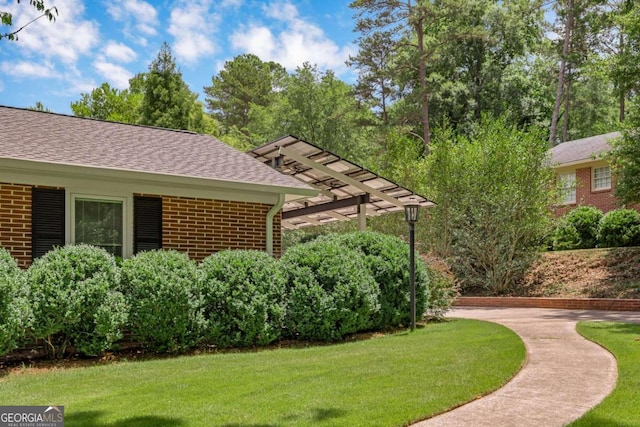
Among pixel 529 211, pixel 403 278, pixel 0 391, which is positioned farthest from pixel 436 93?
pixel 0 391

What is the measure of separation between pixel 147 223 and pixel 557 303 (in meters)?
10.7

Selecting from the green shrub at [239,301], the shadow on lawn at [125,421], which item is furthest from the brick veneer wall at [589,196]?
the shadow on lawn at [125,421]

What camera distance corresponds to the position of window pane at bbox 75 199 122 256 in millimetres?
9742

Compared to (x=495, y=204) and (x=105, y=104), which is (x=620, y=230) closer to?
(x=495, y=204)

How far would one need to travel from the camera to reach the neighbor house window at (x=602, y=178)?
2611 cm

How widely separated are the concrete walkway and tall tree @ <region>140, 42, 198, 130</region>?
2171 centimetres

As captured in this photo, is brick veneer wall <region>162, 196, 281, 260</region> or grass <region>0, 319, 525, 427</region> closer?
grass <region>0, 319, 525, 427</region>

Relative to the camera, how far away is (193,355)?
29.1ft

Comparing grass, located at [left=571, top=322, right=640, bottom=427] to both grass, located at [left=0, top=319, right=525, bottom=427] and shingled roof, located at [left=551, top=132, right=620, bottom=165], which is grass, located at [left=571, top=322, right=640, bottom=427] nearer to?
grass, located at [left=0, top=319, right=525, bottom=427]

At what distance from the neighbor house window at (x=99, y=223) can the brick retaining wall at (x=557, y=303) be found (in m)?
8.74

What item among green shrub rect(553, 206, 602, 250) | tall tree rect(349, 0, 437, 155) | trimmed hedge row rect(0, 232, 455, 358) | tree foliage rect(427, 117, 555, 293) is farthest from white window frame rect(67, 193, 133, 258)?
tall tree rect(349, 0, 437, 155)

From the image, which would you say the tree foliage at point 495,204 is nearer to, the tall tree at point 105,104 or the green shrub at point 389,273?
the green shrub at point 389,273

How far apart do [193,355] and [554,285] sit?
1261 cm

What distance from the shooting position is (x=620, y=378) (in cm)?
615
